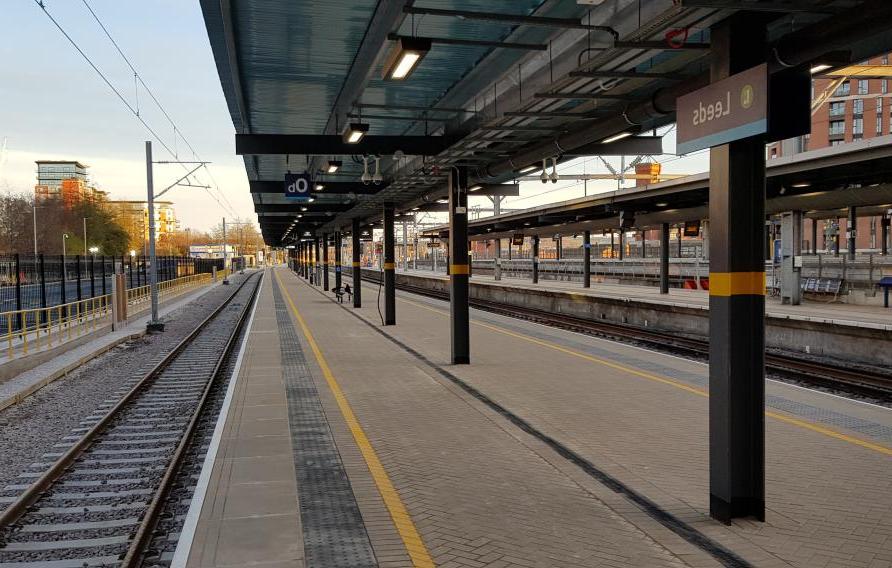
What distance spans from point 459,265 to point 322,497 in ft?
28.8

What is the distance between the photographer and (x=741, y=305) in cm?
571

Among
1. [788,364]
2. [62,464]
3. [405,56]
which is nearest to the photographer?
[405,56]

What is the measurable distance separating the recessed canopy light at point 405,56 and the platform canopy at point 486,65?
2 cm

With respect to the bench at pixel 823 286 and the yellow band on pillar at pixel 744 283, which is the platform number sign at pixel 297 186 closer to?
the yellow band on pillar at pixel 744 283

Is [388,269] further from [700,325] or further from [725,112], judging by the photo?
[725,112]

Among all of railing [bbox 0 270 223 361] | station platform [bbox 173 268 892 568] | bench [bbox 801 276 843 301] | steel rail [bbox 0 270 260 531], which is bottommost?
steel rail [bbox 0 270 260 531]

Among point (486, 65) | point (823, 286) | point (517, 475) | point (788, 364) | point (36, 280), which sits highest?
point (486, 65)

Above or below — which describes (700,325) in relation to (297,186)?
below

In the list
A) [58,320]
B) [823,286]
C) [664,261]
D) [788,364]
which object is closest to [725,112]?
[788,364]

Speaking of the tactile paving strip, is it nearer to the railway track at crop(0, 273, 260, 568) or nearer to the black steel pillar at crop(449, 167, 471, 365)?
the railway track at crop(0, 273, 260, 568)

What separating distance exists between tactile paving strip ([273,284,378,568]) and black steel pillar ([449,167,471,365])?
4.15 meters

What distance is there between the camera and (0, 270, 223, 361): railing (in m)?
16.9

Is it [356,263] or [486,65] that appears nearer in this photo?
[486,65]

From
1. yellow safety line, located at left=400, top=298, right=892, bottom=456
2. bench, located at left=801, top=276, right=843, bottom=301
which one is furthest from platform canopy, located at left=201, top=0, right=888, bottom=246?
bench, located at left=801, top=276, right=843, bottom=301
